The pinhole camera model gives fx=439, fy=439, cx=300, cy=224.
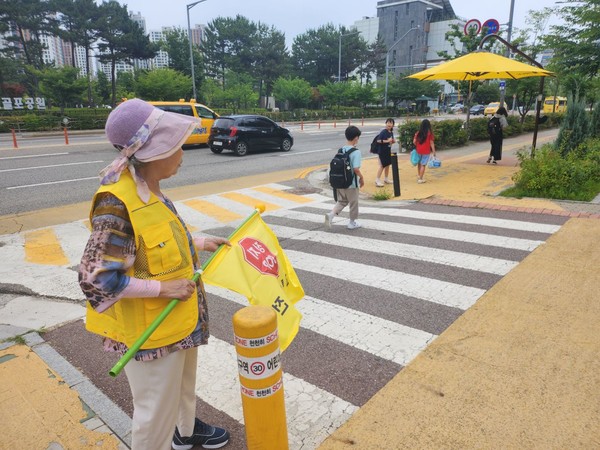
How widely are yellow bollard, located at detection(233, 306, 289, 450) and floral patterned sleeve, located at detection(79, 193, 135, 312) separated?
596mm

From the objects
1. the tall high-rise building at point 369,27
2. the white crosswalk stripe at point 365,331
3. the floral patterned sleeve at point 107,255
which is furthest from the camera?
the tall high-rise building at point 369,27

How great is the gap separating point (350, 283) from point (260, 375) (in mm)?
2997

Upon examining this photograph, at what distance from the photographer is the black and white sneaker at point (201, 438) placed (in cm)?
262

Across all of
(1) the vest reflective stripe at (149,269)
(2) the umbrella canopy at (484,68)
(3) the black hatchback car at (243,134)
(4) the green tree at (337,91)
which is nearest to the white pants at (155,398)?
(1) the vest reflective stripe at (149,269)

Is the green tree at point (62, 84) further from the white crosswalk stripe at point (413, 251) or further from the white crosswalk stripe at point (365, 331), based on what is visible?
the white crosswalk stripe at point (365, 331)

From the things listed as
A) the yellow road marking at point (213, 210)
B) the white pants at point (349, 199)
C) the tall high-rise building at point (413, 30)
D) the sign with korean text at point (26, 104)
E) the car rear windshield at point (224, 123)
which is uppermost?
the tall high-rise building at point (413, 30)

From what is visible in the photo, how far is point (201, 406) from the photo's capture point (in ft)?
9.99

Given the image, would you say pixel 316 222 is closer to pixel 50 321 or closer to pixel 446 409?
pixel 50 321

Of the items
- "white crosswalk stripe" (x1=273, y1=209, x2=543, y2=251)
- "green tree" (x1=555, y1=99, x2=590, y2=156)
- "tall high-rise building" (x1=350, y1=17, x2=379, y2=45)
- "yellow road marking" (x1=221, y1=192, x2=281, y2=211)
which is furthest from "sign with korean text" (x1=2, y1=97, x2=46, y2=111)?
"tall high-rise building" (x1=350, y1=17, x2=379, y2=45)

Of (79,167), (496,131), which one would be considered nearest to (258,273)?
(496,131)

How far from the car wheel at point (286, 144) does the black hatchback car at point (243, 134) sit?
10.6 inches

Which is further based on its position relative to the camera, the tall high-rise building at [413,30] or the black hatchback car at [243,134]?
the tall high-rise building at [413,30]

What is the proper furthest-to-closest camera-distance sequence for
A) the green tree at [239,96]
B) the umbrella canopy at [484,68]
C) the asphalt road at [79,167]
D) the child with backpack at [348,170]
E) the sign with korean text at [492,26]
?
the green tree at [239,96], the sign with korean text at [492,26], the umbrella canopy at [484,68], the asphalt road at [79,167], the child with backpack at [348,170]

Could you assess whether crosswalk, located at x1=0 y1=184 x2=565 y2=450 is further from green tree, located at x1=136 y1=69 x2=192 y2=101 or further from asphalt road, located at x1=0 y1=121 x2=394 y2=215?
green tree, located at x1=136 y1=69 x2=192 y2=101
